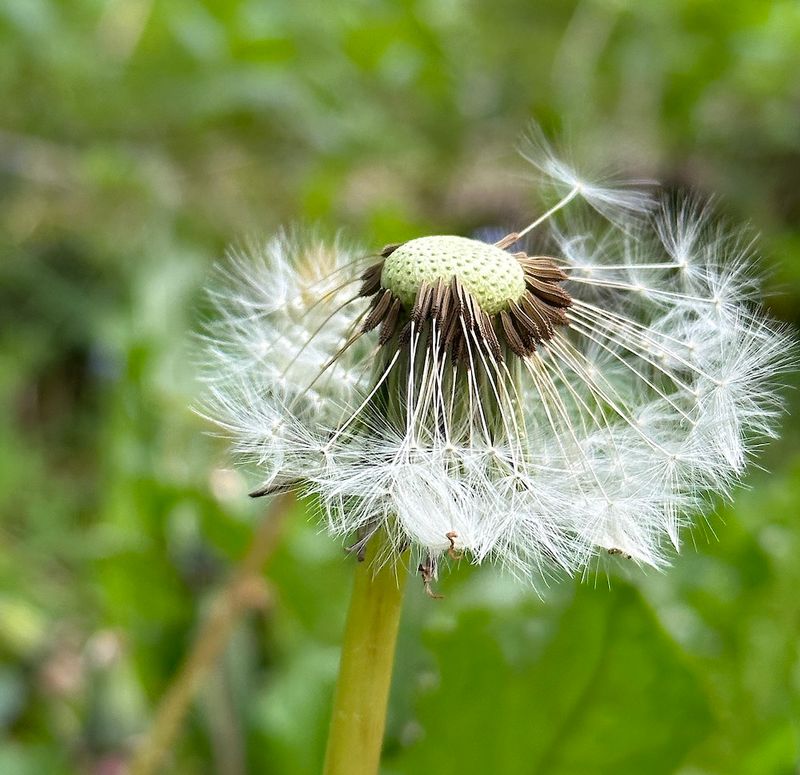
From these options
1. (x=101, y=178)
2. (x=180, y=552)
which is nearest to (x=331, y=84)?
(x=101, y=178)

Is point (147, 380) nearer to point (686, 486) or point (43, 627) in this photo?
point (43, 627)

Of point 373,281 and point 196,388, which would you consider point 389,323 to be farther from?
point 196,388

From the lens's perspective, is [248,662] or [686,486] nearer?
[686,486]

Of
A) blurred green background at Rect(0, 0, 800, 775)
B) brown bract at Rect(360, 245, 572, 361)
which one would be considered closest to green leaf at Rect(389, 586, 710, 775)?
blurred green background at Rect(0, 0, 800, 775)

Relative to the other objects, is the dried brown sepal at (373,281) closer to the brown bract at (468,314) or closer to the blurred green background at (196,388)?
the brown bract at (468,314)

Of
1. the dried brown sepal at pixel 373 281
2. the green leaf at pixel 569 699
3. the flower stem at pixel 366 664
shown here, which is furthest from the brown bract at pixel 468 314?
the green leaf at pixel 569 699
